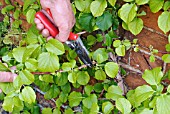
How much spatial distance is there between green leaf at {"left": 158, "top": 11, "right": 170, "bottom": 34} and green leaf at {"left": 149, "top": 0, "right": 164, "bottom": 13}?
0.10 ft

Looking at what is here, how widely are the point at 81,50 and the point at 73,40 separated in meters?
0.11

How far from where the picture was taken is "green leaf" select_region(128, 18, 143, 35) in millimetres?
1413

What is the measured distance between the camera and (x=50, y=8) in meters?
1.28

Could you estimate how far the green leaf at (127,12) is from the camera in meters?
1.37

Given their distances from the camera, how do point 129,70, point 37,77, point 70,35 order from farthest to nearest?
1. point 37,77
2. point 129,70
3. point 70,35

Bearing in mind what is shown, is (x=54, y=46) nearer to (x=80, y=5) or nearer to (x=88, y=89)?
(x=80, y=5)

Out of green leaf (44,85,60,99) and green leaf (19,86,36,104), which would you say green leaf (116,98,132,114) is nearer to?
green leaf (19,86,36,104)

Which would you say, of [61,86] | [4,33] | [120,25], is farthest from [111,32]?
[4,33]

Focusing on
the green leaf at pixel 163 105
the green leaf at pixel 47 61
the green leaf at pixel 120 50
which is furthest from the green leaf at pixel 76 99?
the green leaf at pixel 163 105

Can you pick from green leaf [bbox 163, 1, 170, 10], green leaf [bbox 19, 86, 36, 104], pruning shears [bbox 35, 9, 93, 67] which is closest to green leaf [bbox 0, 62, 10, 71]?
green leaf [bbox 19, 86, 36, 104]

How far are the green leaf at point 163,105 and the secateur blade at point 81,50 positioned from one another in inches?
17.6

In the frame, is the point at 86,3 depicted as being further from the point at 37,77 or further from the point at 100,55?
the point at 37,77

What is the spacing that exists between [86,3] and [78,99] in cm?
50

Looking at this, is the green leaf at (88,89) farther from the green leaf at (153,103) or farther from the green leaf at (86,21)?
the green leaf at (153,103)
